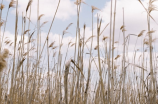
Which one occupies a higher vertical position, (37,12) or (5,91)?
(37,12)

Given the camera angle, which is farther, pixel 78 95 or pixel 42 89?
pixel 42 89

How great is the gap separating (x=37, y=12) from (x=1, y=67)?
4.22 ft

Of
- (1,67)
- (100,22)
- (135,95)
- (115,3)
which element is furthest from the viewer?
(135,95)

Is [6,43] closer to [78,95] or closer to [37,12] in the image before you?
[37,12]

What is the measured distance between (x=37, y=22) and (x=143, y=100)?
2.01 m

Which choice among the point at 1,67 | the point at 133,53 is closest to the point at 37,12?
the point at 1,67

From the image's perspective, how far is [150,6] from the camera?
193 cm

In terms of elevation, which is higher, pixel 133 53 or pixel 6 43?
pixel 6 43

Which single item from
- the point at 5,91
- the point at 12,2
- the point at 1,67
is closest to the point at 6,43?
the point at 5,91

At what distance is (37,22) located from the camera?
2021 millimetres

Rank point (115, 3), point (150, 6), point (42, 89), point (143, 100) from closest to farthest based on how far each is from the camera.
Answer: point (115, 3), point (150, 6), point (143, 100), point (42, 89)

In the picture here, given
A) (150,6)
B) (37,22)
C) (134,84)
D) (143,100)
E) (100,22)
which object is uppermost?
(150,6)

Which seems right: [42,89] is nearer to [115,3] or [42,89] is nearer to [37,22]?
[37,22]

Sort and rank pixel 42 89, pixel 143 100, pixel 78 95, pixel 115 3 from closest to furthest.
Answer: pixel 115 3 → pixel 78 95 → pixel 143 100 → pixel 42 89
